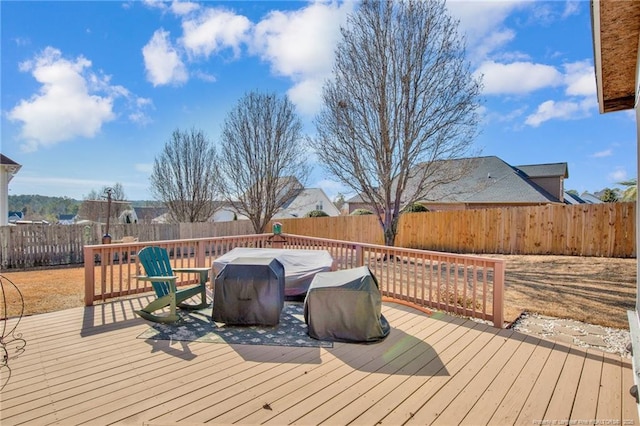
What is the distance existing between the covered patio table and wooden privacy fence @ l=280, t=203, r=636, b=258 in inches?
316

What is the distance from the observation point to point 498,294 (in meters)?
3.95

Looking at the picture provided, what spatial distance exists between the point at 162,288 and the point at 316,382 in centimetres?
284

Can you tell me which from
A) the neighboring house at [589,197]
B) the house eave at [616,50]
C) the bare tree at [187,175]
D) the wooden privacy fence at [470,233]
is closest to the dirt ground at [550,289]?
the wooden privacy fence at [470,233]

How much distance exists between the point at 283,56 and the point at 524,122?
10.1 m

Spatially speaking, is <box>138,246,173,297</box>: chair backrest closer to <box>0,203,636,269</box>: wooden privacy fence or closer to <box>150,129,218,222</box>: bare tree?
<box>0,203,636,269</box>: wooden privacy fence

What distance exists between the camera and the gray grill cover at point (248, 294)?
3.69 m

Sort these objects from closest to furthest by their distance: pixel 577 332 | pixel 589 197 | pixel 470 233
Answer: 1. pixel 577 332
2. pixel 470 233
3. pixel 589 197

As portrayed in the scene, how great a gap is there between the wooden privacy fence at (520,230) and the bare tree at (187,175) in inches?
255

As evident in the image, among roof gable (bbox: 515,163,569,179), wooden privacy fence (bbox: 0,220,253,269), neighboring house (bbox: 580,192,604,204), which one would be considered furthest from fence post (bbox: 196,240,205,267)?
neighboring house (bbox: 580,192,604,204)

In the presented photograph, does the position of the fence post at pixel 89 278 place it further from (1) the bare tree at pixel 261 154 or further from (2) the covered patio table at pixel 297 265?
(1) the bare tree at pixel 261 154

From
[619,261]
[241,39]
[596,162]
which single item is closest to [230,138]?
[241,39]

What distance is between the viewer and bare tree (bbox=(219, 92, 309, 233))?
40.5 ft

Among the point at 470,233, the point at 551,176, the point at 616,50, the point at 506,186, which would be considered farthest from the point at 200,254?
the point at 551,176

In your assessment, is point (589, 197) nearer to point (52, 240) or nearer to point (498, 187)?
point (498, 187)
